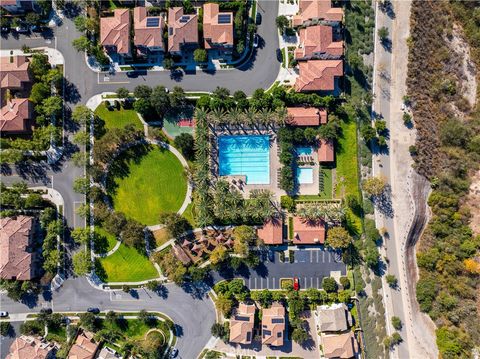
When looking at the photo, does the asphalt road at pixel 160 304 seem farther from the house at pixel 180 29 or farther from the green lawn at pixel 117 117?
the house at pixel 180 29

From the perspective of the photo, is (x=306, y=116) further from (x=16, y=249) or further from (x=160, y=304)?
(x=16, y=249)

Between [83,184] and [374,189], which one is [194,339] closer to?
[83,184]

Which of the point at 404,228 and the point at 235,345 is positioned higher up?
the point at 404,228

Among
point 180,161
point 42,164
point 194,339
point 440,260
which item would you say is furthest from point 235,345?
point 42,164

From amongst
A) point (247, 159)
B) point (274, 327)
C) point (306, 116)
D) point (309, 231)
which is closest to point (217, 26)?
point (306, 116)

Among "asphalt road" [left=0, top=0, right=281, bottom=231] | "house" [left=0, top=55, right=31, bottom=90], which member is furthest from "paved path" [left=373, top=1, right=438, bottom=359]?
"house" [left=0, top=55, right=31, bottom=90]

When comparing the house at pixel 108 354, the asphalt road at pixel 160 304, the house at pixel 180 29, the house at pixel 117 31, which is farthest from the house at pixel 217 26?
the house at pixel 108 354
